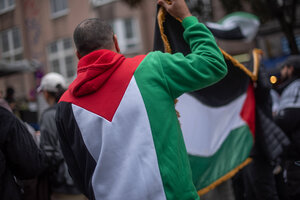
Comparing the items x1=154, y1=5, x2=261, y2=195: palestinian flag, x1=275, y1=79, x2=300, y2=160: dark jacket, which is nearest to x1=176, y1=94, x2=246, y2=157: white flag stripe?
x1=154, y1=5, x2=261, y2=195: palestinian flag

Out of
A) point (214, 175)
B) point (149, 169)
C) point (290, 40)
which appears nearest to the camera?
point (149, 169)

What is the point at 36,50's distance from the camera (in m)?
20.4

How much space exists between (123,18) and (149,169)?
17.0 metres

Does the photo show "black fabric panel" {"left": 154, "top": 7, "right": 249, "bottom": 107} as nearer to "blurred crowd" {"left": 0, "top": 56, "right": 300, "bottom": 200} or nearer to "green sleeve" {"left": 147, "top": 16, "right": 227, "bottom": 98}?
"blurred crowd" {"left": 0, "top": 56, "right": 300, "bottom": 200}

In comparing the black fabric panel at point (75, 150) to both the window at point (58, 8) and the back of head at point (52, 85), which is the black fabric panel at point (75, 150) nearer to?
the back of head at point (52, 85)

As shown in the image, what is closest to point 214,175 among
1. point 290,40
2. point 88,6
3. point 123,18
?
point 290,40

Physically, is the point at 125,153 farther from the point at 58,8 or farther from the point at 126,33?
the point at 58,8

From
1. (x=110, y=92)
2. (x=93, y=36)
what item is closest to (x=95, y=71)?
(x=110, y=92)

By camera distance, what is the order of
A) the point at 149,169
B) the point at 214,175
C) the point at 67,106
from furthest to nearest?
1. the point at 214,175
2. the point at 67,106
3. the point at 149,169

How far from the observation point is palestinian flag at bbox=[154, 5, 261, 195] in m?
2.97

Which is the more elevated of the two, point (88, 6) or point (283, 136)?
point (88, 6)

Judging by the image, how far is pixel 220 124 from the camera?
333 centimetres

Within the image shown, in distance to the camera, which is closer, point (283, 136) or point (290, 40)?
point (283, 136)

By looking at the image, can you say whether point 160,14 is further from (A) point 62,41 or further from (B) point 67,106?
(A) point 62,41
